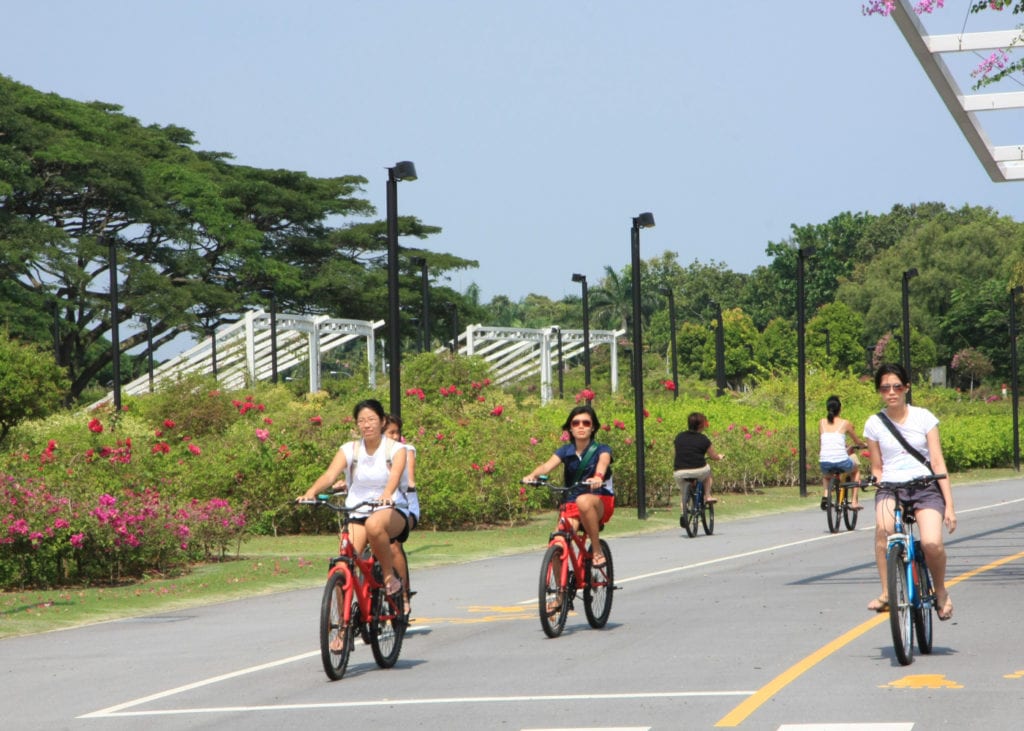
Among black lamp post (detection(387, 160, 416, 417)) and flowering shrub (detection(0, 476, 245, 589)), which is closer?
flowering shrub (detection(0, 476, 245, 589))

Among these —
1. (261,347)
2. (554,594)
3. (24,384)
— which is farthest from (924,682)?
(261,347)

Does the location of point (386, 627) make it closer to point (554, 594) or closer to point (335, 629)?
point (335, 629)

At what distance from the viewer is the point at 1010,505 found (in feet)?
97.5

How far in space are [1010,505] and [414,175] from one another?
14.1 m

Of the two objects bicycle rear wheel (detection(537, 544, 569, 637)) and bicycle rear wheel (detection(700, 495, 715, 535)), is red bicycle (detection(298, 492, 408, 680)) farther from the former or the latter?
bicycle rear wheel (detection(700, 495, 715, 535))

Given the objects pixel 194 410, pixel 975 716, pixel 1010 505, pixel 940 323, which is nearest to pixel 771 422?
pixel 1010 505

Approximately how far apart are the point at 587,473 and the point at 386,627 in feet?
7.27

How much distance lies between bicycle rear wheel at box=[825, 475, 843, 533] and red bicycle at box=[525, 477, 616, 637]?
1133 cm

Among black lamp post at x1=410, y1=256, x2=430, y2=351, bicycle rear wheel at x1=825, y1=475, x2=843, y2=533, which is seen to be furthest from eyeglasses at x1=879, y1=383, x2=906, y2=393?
black lamp post at x1=410, y1=256, x2=430, y2=351

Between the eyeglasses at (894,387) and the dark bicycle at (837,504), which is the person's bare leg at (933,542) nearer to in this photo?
the eyeglasses at (894,387)

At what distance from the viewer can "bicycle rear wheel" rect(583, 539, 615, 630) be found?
11.8 m

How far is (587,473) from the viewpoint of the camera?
39.1 ft

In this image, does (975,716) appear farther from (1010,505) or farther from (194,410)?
(194,410)

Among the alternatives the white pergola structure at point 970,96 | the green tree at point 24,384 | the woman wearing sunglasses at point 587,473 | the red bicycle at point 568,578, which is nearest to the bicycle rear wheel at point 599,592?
the red bicycle at point 568,578
